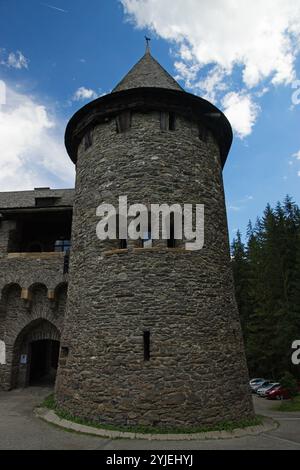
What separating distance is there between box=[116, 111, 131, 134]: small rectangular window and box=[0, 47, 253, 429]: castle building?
4 centimetres

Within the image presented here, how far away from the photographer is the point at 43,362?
1795 cm

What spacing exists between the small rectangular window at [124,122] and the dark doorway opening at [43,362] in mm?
10835

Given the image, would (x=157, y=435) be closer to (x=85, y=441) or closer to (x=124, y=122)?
(x=85, y=441)

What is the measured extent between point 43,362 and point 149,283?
11.2 meters

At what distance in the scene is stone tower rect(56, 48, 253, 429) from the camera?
352 inches

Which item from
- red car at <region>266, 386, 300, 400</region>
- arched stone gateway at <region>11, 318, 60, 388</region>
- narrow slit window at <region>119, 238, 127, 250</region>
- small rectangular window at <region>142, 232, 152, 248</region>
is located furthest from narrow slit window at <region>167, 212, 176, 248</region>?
red car at <region>266, 386, 300, 400</region>

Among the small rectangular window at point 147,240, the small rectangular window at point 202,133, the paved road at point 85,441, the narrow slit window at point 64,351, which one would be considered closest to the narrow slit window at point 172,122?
the small rectangular window at point 202,133

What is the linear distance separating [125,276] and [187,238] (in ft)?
7.13

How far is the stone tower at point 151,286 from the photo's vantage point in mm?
8953

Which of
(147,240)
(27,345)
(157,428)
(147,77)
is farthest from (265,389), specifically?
(147,77)

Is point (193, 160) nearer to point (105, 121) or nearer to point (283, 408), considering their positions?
point (105, 121)

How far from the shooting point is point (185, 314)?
9.51 meters

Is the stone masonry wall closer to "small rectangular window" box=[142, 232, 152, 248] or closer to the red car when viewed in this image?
"small rectangular window" box=[142, 232, 152, 248]
